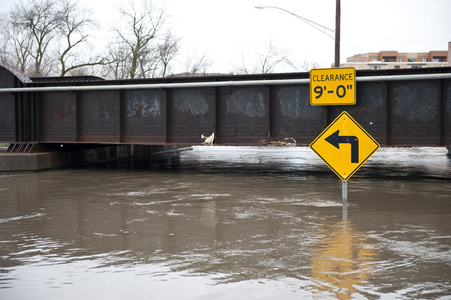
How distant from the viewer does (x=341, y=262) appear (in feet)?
21.0

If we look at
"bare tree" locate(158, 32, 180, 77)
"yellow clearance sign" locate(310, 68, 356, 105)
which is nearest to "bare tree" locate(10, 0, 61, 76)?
"bare tree" locate(158, 32, 180, 77)

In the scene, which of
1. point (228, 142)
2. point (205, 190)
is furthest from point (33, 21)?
point (205, 190)

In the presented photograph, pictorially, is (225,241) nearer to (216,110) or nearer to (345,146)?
(345,146)

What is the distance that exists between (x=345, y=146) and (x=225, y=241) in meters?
3.64

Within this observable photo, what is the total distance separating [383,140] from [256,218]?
8286 millimetres

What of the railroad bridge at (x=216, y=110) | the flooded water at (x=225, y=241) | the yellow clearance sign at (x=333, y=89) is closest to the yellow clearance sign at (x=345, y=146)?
the flooded water at (x=225, y=241)

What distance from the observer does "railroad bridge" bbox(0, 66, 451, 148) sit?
1609 cm

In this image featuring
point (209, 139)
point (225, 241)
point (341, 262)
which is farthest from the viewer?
point (209, 139)

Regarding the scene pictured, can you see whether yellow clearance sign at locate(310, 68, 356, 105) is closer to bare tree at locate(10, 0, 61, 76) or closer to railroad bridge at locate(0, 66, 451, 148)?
railroad bridge at locate(0, 66, 451, 148)

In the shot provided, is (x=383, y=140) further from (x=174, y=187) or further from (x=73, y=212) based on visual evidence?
(x=73, y=212)

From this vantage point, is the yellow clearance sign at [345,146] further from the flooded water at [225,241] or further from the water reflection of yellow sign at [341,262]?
the water reflection of yellow sign at [341,262]

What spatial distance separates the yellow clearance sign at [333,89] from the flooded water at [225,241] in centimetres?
262

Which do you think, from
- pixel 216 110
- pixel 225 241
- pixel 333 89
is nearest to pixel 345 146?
pixel 225 241

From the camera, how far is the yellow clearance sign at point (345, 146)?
999 centimetres
